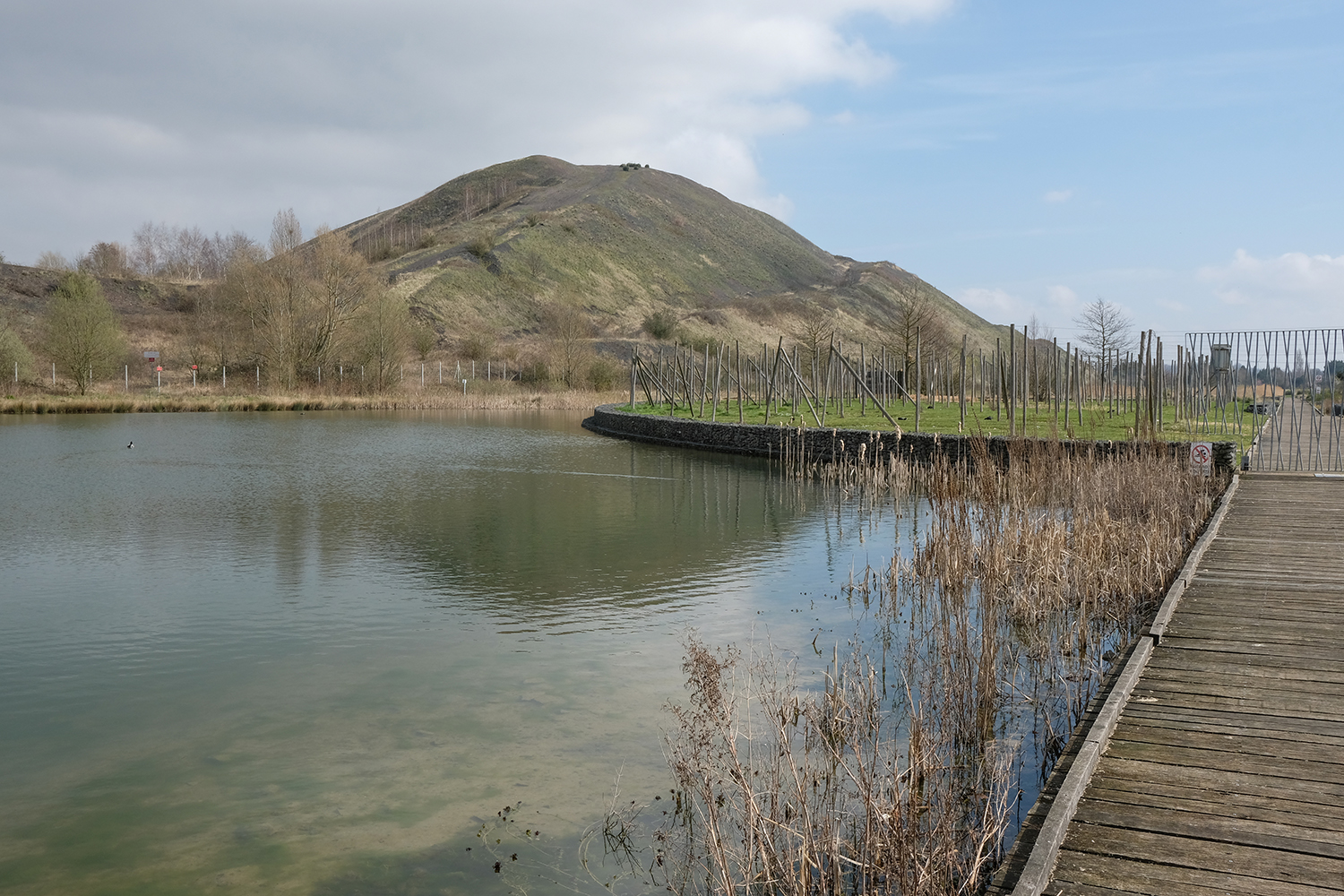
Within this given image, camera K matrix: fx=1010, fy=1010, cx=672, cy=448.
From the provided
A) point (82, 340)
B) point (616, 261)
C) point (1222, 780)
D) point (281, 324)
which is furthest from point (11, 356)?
point (616, 261)

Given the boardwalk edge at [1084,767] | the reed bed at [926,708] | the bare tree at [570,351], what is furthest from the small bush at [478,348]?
the boardwalk edge at [1084,767]

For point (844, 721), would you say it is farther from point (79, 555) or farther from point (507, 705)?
point (79, 555)

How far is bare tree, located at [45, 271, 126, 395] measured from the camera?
42.8m

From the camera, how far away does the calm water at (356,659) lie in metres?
4.76

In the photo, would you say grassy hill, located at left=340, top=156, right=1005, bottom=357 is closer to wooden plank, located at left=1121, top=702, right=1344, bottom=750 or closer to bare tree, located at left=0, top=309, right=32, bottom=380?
bare tree, located at left=0, top=309, right=32, bottom=380

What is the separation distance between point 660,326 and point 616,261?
22653 millimetres

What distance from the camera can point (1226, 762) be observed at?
172 inches

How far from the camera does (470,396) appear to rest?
48875 millimetres

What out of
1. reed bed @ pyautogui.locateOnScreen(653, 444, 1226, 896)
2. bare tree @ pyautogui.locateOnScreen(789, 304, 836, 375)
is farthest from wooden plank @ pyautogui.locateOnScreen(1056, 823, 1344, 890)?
bare tree @ pyautogui.locateOnScreen(789, 304, 836, 375)

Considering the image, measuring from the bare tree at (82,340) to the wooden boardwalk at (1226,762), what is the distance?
45.8 meters

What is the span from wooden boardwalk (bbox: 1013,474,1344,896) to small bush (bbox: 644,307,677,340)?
68.7m

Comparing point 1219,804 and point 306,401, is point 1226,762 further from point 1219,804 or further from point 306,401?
point 306,401

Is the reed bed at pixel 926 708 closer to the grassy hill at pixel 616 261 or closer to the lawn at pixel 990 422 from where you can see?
the lawn at pixel 990 422

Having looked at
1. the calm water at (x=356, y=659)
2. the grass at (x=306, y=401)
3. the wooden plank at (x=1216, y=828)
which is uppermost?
the grass at (x=306, y=401)
